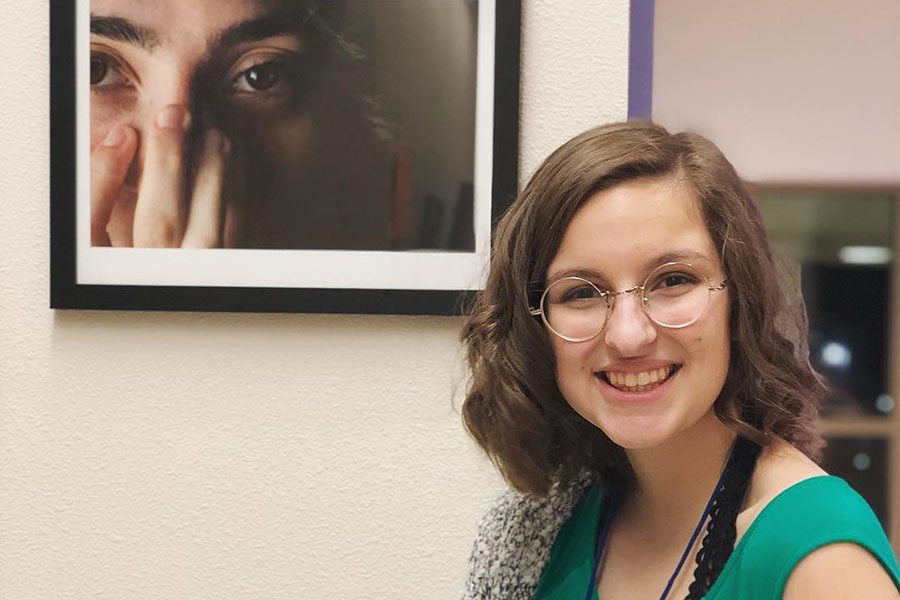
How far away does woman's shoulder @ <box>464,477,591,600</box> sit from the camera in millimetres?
1162

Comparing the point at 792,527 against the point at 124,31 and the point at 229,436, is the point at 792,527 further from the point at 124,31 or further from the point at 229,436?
the point at 124,31

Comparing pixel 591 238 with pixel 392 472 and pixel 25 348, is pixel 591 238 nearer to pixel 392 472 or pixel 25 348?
pixel 392 472

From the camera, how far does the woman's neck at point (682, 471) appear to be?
1.05 m

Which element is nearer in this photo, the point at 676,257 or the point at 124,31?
the point at 676,257

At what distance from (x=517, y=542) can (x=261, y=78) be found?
728 mm

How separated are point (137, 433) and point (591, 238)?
31.4 inches

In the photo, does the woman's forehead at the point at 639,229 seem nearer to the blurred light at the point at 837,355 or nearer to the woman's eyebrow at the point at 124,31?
the woman's eyebrow at the point at 124,31

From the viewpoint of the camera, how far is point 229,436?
4.63 feet

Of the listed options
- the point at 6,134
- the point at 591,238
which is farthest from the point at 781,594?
the point at 6,134

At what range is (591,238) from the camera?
37.6 inches

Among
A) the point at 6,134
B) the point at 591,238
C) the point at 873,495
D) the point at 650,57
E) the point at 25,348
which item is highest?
the point at 650,57

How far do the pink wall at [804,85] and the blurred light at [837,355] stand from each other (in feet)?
2.15

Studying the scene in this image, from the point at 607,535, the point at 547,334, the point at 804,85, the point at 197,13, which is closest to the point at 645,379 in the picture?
the point at 547,334

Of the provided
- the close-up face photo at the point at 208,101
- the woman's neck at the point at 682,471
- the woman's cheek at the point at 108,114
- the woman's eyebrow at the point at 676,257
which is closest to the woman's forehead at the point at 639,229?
the woman's eyebrow at the point at 676,257
